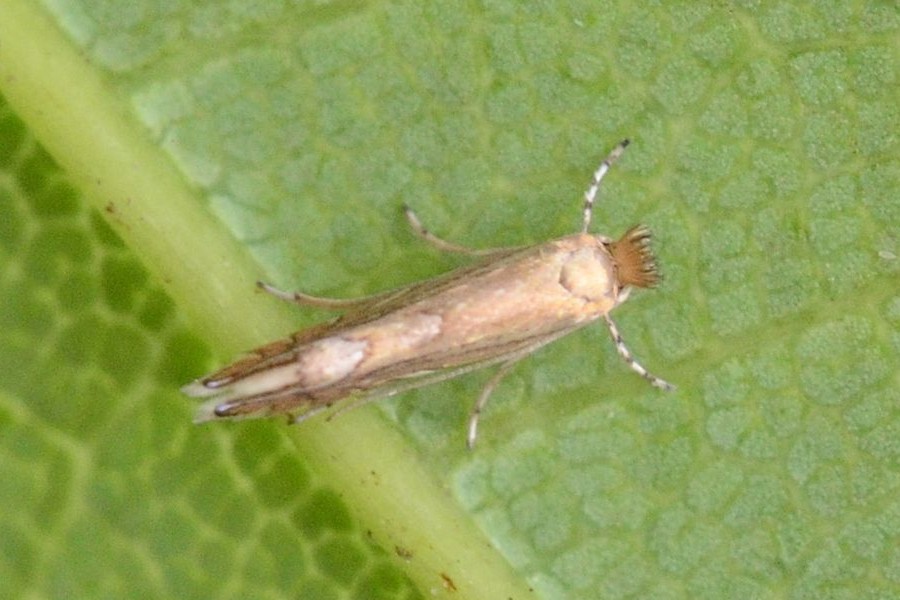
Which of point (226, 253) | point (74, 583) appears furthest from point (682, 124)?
point (74, 583)

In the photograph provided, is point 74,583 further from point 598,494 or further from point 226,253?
point 598,494

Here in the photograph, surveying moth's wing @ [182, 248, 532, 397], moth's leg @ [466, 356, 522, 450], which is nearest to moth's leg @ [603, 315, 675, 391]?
moth's leg @ [466, 356, 522, 450]

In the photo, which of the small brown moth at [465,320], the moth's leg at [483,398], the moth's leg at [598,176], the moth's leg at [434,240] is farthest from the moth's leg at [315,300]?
the moth's leg at [598,176]

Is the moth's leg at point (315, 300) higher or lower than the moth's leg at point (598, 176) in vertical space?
higher

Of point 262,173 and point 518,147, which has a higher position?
point 262,173

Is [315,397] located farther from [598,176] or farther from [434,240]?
[598,176]

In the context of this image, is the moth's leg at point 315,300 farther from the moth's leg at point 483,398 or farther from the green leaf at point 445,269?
the moth's leg at point 483,398

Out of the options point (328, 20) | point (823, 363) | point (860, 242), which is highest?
point (328, 20)
